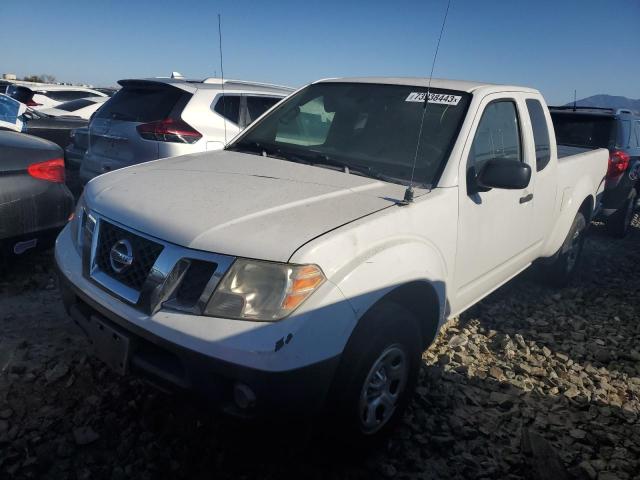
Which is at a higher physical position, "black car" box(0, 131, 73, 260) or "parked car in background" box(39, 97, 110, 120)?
"parked car in background" box(39, 97, 110, 120)

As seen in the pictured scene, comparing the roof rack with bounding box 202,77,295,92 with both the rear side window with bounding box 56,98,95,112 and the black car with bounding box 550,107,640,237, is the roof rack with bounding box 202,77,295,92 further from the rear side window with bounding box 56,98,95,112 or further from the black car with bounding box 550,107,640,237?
the rear side window with bounding box 56,98,95,112

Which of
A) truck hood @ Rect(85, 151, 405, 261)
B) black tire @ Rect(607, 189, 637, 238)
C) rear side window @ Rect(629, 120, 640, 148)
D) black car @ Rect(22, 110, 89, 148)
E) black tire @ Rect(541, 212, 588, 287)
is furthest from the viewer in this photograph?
black car @ Rect(22, 110, 89, 148)

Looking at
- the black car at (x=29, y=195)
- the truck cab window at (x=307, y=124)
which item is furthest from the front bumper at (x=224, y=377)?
the black car at (x=29, y=195)

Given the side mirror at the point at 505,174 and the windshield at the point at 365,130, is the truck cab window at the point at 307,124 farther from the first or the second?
the side mirror at the point at 505,174

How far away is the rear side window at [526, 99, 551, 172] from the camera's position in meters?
3.59

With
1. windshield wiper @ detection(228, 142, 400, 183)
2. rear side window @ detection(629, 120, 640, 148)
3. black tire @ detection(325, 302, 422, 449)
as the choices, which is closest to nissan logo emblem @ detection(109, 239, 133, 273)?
black tire @ detection(325, 302, 422, 449)

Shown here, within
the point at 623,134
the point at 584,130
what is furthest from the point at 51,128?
the point at 623,134

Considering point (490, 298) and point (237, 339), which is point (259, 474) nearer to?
point (237, 339)

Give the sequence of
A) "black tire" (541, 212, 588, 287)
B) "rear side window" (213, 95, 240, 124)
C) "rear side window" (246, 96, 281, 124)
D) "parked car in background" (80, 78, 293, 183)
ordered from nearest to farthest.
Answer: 1. "black tire" (541, 212, 588, 287)
2. "parked car in background" (80, 78, 293, 183)
3. "rear side window" (213, 95, 240, 124)
4. "rear side window" (246, 96, 281, 124)

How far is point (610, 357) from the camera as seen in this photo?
3600mm

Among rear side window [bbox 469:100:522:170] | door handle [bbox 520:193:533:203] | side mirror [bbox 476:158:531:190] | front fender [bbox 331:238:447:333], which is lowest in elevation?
front fender [bbox 331:238:447:333]

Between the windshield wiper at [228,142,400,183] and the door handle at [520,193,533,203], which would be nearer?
the windshield wiper at [228,142,400,183]

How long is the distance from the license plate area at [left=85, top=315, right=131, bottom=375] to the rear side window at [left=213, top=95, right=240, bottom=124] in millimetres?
3628

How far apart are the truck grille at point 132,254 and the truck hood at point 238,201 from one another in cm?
5
